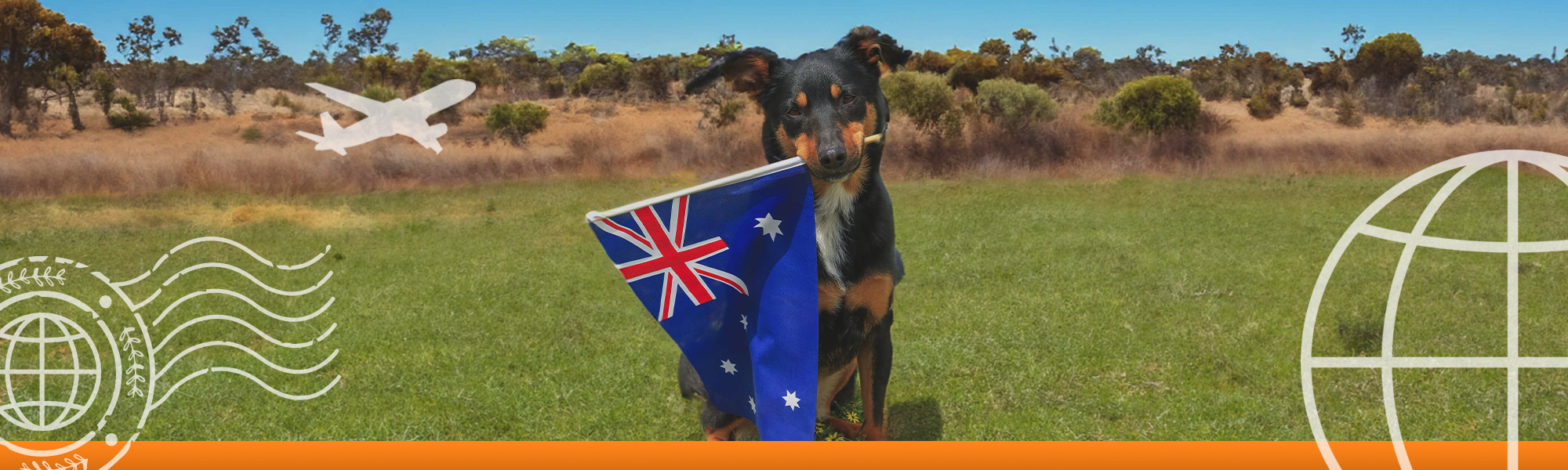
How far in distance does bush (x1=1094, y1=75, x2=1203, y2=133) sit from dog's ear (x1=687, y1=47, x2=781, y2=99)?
65.4ft

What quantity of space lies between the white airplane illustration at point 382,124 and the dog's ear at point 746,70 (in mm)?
20779

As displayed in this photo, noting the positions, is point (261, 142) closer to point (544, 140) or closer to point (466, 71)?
point (544, 140)

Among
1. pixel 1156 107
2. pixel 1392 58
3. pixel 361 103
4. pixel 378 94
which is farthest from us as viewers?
pixel 1392 58

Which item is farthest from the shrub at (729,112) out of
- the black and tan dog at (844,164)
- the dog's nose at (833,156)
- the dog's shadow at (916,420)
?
the dog's nose at (833,156)

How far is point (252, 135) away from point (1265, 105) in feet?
96.9

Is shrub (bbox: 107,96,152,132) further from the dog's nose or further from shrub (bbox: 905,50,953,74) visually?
the dog's nose

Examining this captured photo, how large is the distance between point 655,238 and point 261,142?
2698 centimetres

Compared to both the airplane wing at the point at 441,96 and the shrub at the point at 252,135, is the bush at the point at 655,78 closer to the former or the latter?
the airplane wing at the point at 441,96

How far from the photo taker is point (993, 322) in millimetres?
8219

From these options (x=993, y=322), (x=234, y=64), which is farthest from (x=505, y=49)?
(x=993, y=322)

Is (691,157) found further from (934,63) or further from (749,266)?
(749,266)

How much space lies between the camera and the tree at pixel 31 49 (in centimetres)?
2422

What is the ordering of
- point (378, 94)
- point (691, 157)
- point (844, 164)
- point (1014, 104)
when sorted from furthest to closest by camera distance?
point (378, 94), point (1014, 104), point (691, 157), point (844, 164)

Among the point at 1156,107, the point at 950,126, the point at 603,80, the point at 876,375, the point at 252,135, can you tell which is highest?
the point at 603,80
